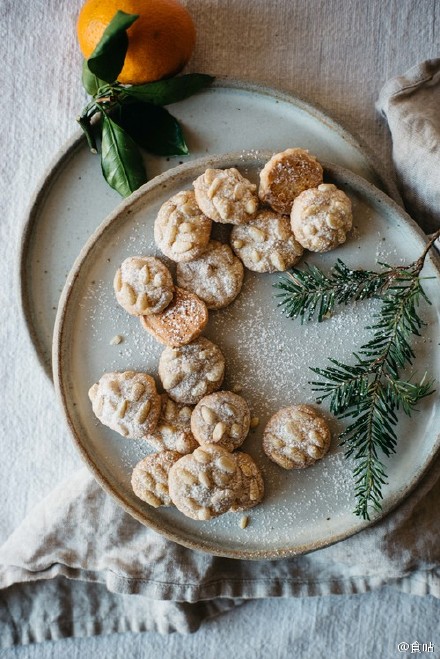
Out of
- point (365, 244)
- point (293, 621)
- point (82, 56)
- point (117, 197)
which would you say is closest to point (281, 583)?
point (293, 621)

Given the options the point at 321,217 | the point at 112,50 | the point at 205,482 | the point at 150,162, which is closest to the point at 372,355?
the point at 321,217

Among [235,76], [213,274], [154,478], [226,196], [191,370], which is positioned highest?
[235,76]

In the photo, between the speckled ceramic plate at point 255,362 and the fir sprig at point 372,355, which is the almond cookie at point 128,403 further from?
the fir sprig at point 372,355

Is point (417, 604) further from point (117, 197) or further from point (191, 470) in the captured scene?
point (117, 197)

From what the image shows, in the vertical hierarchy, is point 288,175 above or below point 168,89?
below

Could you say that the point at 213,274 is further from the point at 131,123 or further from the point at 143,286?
the point at 131,123

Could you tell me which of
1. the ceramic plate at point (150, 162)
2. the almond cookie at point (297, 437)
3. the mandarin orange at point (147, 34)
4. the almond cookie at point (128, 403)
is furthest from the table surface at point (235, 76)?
the almond cookie at point (297, 437)

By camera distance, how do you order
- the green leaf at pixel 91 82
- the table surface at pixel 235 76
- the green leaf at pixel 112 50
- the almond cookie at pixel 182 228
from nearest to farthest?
the green leaf at pixel 112 50
the almond cookie at pixel 182 228
the green leaf at pixel 91 82
the table surface at pixel 235 76
